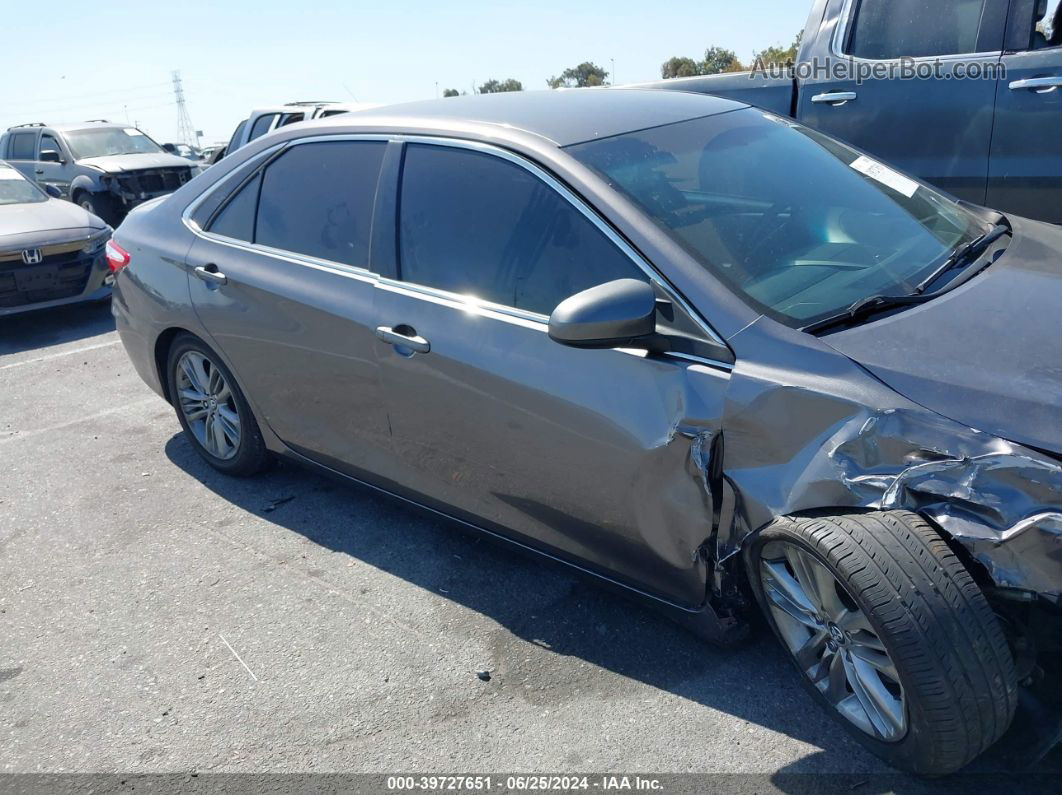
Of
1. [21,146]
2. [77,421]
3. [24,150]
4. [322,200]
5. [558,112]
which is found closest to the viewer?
[558,112]

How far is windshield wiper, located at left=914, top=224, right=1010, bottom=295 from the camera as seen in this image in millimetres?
2956

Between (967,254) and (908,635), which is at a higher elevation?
(967,254)

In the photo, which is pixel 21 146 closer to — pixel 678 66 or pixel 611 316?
pixel 611 316

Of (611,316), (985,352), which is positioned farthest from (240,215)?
(985,352)

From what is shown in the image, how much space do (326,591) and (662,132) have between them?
2105 millimetres

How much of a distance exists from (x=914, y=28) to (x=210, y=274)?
4.05 m

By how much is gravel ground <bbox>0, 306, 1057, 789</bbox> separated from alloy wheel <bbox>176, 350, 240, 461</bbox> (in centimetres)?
23

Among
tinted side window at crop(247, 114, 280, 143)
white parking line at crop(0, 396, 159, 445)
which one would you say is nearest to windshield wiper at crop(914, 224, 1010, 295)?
white parking line at crop(0, 396, 159, 445)

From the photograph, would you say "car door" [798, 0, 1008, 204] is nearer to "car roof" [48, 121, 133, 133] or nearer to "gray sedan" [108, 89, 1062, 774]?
"gray sedan" [108, 89, 1062, 774]

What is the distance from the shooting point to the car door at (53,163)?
1501 cm

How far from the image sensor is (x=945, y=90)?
17.0 feet

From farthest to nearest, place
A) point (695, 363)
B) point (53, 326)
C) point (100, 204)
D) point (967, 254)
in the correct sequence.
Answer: point (100, 204) < point (53, 326) < point (967, 254) < point (695, 363)

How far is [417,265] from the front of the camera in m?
3.39

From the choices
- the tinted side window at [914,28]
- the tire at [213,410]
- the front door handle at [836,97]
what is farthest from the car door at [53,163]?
the tinted side window at [914,28]
